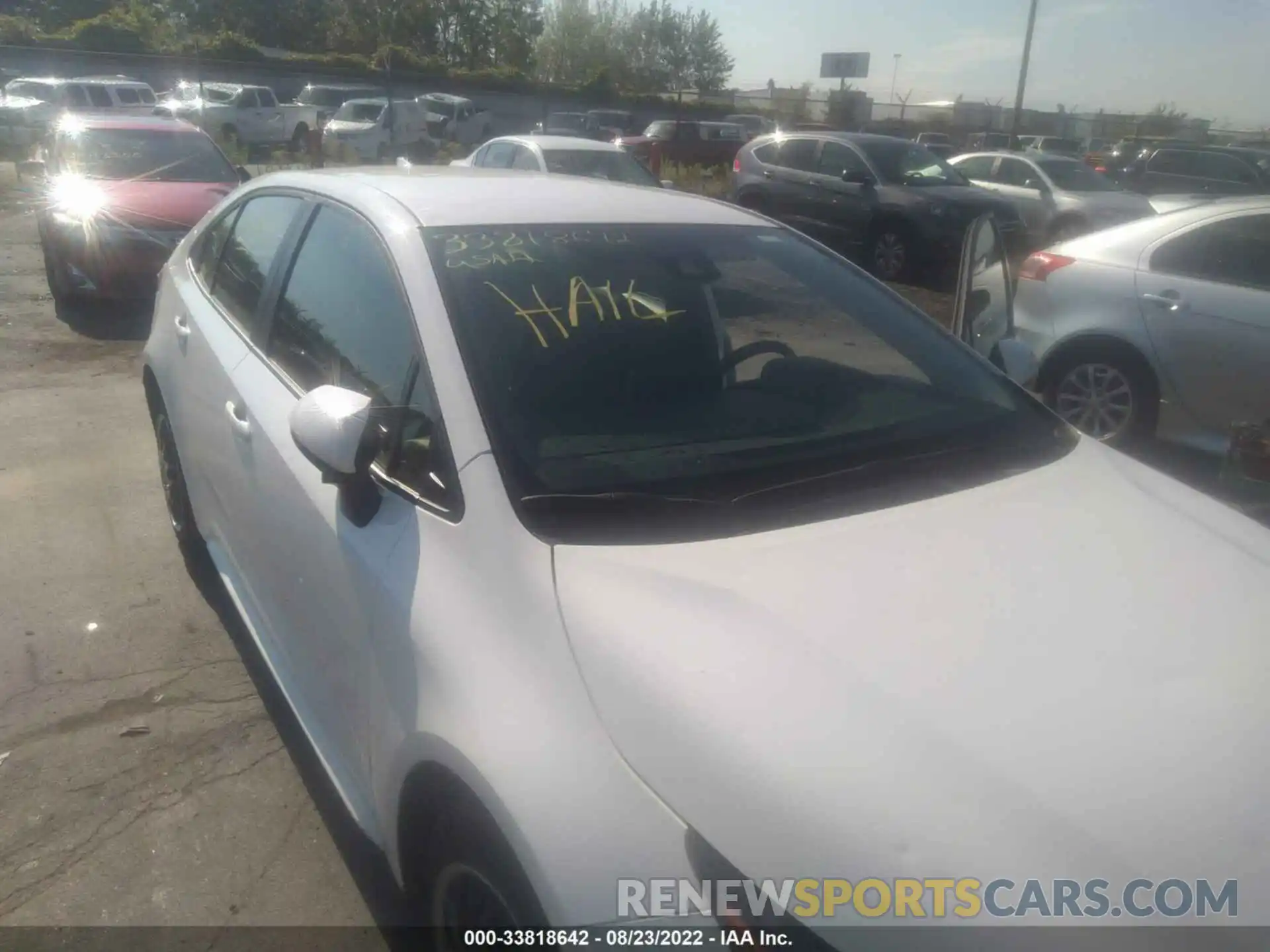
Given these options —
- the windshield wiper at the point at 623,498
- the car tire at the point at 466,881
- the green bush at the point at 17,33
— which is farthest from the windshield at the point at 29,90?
the car tire at the point at 466,881

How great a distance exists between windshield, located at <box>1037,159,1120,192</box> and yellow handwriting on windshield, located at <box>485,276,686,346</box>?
42.7 feet

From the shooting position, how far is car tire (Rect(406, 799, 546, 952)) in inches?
62.0

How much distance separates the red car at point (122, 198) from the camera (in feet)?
26.7

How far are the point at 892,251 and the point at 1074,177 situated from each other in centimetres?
426

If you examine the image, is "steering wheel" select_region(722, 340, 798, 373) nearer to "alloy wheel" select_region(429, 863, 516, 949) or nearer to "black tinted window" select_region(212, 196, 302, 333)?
"black tinted window" select_region(212, 196, 302, 333)

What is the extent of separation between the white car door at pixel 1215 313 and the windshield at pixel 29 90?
29.7 m

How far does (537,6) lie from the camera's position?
2496 inches

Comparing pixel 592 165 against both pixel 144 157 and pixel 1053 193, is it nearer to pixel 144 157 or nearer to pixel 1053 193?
pixel 144 157

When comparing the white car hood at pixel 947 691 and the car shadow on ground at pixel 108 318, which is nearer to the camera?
the white car hood at pixel 947 691

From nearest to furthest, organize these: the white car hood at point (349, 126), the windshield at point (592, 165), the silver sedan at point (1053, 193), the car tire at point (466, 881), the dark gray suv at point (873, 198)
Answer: the car tire at point (466, 881), the dark gray suv at point (873, 198), the windshield at point (592, 165), the silver sedan at point (1053, 193), the white car hood at point (349, 126)

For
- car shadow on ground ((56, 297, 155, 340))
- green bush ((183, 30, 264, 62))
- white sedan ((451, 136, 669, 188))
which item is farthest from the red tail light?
Result: green bush ((183, 30, 264, 62))

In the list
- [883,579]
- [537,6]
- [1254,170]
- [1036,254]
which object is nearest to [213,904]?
[883,579]

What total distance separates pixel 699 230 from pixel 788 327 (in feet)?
1.42

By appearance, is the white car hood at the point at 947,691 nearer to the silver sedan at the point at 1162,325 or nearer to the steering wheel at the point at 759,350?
the steering wheel at the point at 759,350
